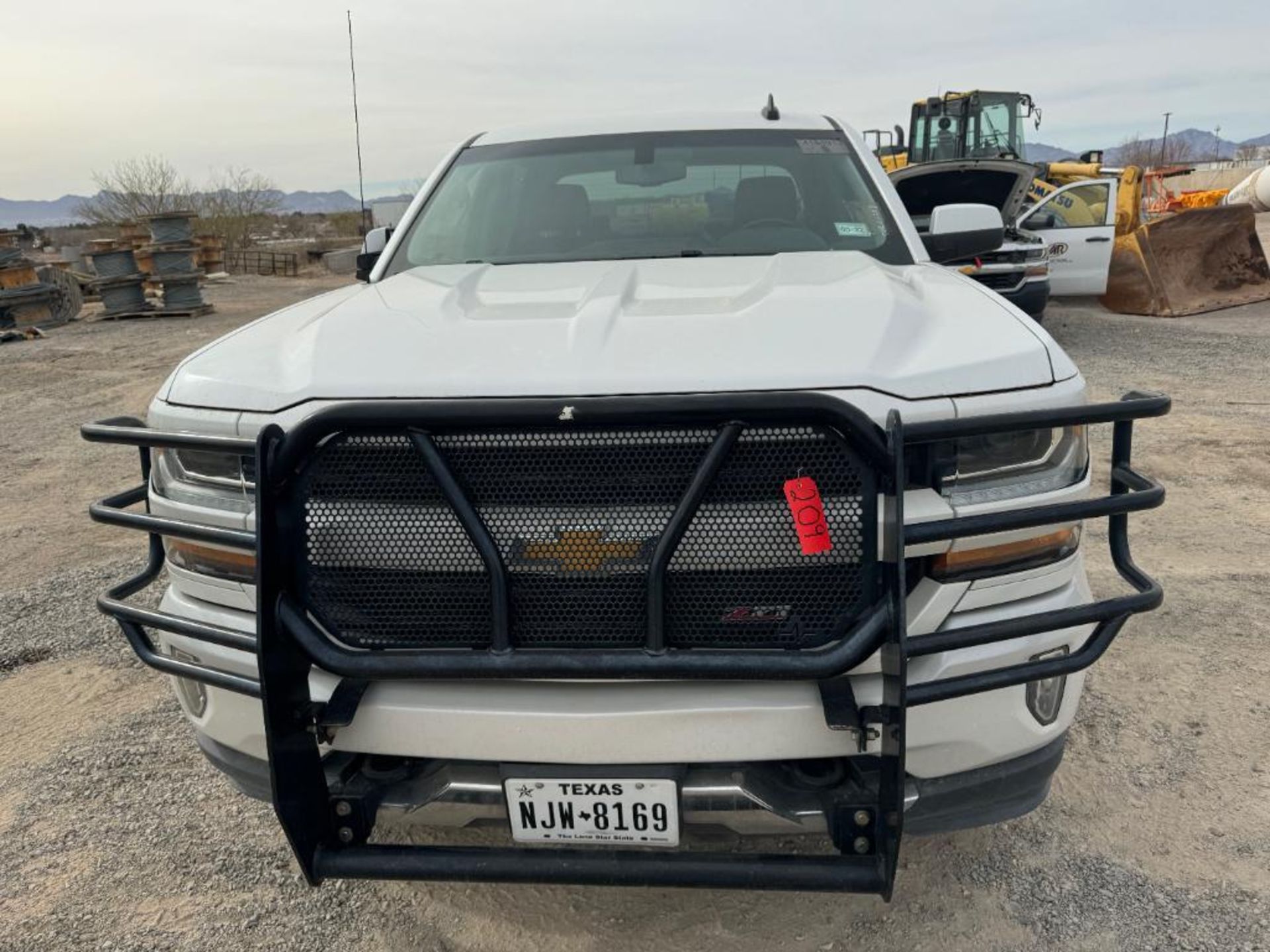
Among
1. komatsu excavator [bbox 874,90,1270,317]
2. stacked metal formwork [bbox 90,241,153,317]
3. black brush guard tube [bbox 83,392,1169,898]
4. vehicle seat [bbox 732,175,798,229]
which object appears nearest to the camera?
black brush guard tube [bbox 83,392,1169,898]

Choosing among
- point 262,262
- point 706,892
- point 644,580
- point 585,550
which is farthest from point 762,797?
point 262,262

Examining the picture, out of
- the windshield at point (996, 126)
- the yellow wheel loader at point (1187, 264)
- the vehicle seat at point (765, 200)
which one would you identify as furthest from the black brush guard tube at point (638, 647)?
the windshield at point (996, 126)

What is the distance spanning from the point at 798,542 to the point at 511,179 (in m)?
2.47

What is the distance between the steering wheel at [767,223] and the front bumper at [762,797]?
1989mm

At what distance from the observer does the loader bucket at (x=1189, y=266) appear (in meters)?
13.3

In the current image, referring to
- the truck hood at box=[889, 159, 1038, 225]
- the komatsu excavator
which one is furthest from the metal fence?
the truck hood at box=[889, 159, 1038, 225]

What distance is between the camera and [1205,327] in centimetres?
1215

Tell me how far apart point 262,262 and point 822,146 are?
27398 millimetres

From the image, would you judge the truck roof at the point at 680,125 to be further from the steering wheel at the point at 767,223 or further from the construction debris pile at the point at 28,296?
the construction debris pile at the point at 28,296

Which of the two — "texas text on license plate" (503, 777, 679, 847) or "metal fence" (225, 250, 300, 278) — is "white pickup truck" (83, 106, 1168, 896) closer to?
"texas text on license plate" (503, 777, 679, 847)

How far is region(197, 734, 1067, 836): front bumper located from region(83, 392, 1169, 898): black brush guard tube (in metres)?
0.07

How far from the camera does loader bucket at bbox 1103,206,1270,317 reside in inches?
522

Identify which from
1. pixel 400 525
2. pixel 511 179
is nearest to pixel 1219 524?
pixel 511 179

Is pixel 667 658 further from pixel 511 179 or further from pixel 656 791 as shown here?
pixel 511 179
